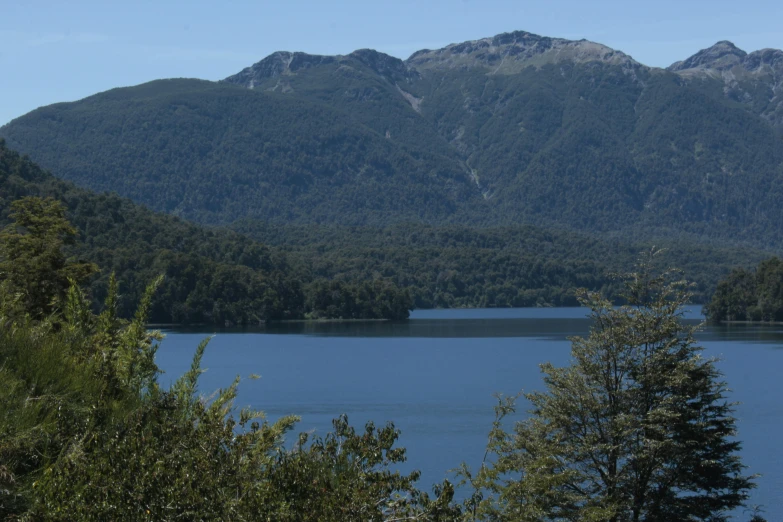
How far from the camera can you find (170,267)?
13875 centimetres

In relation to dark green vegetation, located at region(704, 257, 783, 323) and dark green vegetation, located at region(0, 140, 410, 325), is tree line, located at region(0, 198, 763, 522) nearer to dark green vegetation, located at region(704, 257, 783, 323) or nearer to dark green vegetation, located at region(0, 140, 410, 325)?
dark green vegetation, located at region(0, 140, 410, 325)

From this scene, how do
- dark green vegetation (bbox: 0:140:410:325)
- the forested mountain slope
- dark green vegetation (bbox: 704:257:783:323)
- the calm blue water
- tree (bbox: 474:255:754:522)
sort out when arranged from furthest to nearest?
1. dark green vegetation (bbox: 704:257:783:323)
2. the forested mountain slope
3. dark green vegetation (bbox: 0:140:410:325)
4. the calm blue water
5. tree (bbox: 474:255:754:522)

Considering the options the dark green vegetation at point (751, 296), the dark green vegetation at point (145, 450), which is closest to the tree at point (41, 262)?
the dark green vegetation at point (145, 450)

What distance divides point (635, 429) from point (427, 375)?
6071 cm

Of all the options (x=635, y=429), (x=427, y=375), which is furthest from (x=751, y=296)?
(x=635, y=429)

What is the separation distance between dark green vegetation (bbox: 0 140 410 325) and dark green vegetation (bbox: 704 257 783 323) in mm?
50094

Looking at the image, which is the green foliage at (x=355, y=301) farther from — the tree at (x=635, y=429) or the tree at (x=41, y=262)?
the tree at (x=635, y=429)

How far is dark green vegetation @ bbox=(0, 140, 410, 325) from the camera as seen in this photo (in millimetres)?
133250

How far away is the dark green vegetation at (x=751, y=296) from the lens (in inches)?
5787

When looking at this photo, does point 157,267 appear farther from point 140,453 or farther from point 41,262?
point 140,453

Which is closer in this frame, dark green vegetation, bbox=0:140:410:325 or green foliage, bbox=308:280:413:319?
dark green vegetation, bbox=0:140:410:325

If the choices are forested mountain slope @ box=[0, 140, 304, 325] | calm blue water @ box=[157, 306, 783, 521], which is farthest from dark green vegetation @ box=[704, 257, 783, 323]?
forested mountain slope @ box=[0, 140, 304, 325]

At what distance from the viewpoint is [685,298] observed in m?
24.4

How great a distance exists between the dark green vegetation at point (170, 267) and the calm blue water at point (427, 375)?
8966mm
